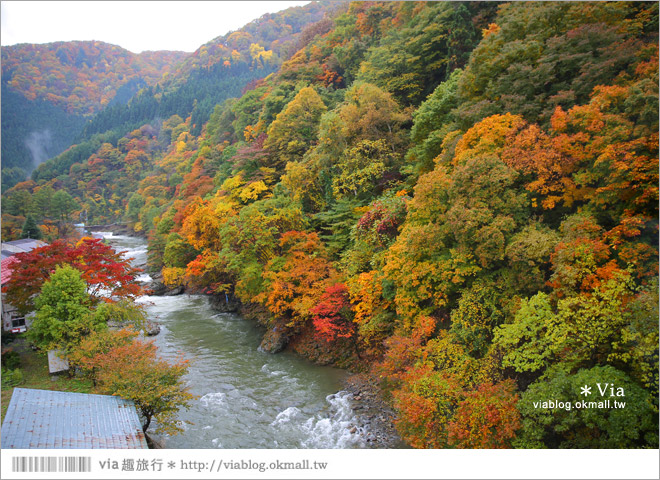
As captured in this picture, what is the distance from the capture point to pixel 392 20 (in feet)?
90.2

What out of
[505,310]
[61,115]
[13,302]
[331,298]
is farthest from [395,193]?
[61,115]

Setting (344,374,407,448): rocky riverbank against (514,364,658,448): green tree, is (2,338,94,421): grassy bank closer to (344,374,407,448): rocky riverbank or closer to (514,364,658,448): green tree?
(344,374,407,448): rocky riverbank

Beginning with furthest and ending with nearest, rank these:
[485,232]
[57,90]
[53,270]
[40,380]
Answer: [57,90]
[53,270]
[40,380]
[485,232]

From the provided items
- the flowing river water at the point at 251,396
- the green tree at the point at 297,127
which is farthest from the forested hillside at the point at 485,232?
the flowing river water at the point at 251,396

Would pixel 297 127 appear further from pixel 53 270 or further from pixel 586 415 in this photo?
pixel 586 415

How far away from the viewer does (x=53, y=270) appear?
15914mm

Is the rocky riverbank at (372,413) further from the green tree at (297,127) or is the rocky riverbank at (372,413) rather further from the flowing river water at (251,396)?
the green tree at (297,127)

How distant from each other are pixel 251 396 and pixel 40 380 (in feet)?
24.9

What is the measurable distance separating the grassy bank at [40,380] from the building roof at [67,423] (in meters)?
4.30

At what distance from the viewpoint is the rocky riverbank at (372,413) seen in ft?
35.7

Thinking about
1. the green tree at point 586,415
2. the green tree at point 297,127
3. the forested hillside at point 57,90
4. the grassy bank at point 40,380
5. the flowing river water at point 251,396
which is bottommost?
the flowing river water at point 251,396

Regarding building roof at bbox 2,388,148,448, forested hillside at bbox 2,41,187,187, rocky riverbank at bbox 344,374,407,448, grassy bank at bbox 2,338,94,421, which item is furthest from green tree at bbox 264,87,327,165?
forested hillside at bbox 2,41,187,187

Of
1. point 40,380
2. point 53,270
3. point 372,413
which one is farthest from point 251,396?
point 53,270

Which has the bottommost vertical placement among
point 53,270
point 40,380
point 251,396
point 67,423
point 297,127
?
point 251,396
